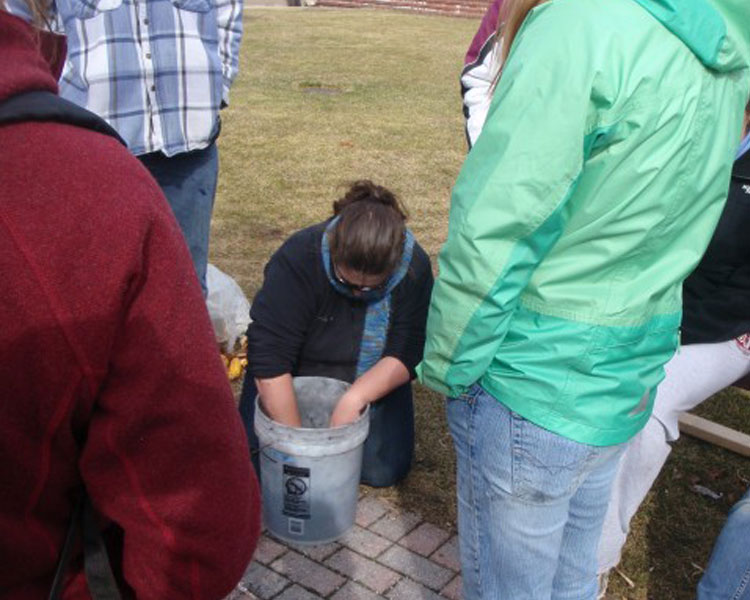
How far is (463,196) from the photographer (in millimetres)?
1668

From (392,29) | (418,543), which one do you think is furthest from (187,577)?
(392,29)

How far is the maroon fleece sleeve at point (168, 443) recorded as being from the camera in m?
1.00

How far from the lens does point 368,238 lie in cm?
287

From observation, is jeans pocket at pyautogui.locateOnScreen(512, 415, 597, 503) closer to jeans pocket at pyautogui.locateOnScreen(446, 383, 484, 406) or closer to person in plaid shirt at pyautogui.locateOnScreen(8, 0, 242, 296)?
jeans pocket at pyautogui.locateOnScreen(446, 383, 484, 406)

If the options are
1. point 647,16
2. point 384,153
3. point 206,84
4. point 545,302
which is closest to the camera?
point 647,16

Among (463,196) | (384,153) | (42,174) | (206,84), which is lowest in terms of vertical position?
(384,153)

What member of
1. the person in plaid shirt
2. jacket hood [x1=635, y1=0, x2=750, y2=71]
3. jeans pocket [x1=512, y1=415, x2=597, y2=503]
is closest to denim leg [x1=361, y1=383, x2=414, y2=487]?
the person in plaid shirt

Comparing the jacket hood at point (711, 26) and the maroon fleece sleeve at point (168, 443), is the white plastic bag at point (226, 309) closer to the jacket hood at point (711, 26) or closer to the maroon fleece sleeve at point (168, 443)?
the jacket hood at point (711, 26)

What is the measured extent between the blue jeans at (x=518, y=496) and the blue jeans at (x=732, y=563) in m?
0.50

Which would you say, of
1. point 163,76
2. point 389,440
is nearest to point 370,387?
point 389,440

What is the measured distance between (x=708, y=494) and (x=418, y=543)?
1.22 metres

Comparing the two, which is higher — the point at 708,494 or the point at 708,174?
the point at 708,174

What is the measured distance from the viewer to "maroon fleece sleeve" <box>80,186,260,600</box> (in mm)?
1002

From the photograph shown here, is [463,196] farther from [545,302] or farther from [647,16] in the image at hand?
[647,16]
